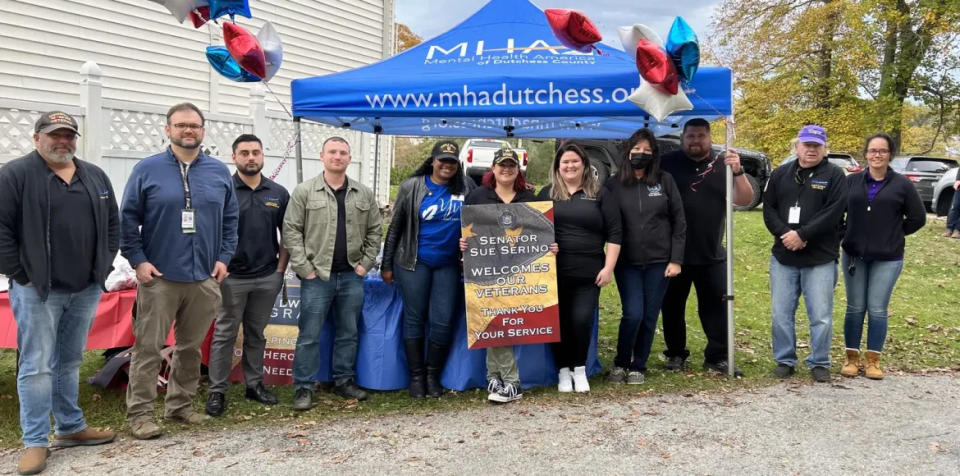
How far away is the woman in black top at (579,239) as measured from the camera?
468cm

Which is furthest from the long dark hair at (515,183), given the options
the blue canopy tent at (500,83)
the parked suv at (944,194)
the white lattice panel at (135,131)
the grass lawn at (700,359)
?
the parked suv at (944,194)

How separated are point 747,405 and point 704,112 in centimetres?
212

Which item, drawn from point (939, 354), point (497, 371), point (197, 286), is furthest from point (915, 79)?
point (197, 286)

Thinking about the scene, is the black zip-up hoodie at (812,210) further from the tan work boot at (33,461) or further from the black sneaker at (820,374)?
the tan work boot at (33,461)

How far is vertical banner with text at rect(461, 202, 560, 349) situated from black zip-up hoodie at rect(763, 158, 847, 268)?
5.80ft

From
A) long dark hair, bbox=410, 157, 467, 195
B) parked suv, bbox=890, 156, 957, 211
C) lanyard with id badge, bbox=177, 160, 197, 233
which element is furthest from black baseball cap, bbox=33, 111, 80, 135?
parked suv, bbox=890, 156, 957, 211

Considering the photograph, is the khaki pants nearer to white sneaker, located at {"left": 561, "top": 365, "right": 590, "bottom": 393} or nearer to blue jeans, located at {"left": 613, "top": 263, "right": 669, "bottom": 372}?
white sneaker, located at {"left": 561, "top": 365, "right": 590, "bottom": 393}

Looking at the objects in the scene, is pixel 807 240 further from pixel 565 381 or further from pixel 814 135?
pixel 565 381

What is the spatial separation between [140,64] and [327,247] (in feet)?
25.8

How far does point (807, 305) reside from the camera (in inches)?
199

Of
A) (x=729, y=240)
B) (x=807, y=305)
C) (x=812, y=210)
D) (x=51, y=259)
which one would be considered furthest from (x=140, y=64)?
(x=807, y=305)

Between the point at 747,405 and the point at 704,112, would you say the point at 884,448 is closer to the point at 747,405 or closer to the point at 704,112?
the point at 747,405

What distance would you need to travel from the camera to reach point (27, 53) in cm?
912

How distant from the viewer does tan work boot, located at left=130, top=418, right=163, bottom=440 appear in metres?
3.91
